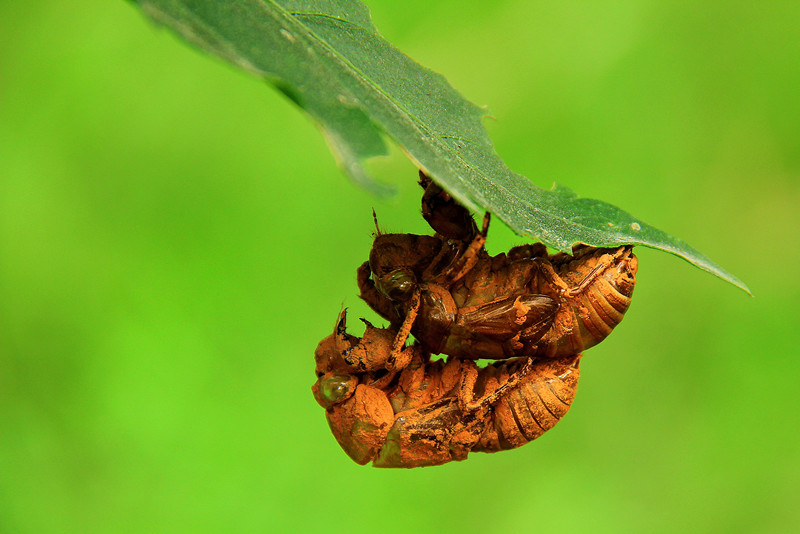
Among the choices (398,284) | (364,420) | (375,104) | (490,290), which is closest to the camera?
(375,104)

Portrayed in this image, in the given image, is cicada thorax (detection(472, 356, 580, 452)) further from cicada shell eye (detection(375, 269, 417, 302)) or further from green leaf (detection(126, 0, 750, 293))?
green leaf (detection(126, 0, 750, 293))

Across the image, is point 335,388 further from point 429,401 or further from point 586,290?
point 586,290

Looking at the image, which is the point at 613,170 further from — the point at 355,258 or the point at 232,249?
the point at 232,249

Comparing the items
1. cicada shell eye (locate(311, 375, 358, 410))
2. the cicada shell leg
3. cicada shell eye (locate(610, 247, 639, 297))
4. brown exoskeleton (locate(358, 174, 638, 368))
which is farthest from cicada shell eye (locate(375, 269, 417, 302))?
cicada shell eye (locate(610, 247, 639, 297))

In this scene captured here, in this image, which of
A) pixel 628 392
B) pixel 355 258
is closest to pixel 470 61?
pixel 355 258

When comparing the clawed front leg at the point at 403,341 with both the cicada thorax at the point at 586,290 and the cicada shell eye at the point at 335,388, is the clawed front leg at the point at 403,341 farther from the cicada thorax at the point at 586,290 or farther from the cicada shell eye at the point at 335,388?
the cicada thorax at the point at 586,290

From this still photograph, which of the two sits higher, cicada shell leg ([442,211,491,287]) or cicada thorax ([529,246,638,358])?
cicada thorax ([529,246,638,358])

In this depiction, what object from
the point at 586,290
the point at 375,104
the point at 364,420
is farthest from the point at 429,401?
the point at 375,104
